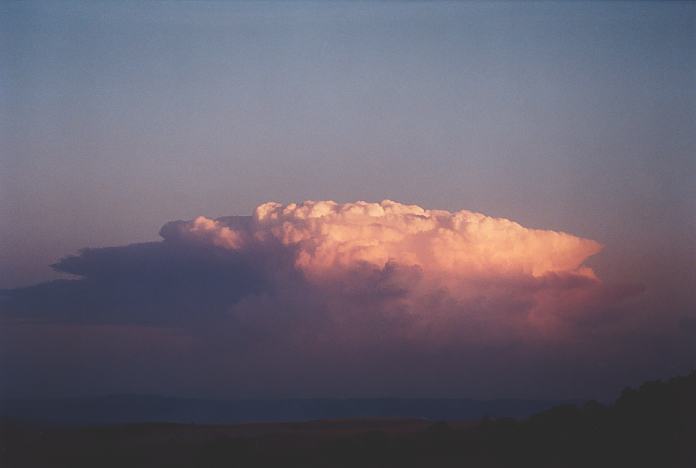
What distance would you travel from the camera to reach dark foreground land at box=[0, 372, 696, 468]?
27266 mm

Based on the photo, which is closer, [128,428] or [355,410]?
[128,428]

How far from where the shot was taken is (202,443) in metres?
31.6

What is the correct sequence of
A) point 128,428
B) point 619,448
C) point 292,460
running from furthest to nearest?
point 128,428, point 292,460, point 619,448

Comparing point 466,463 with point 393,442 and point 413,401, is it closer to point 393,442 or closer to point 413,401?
point 393,442

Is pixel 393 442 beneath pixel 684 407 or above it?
beneath

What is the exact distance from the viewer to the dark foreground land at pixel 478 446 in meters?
27.3

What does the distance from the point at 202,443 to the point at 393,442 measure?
23.8 ft

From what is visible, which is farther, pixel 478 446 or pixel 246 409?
pixel 246 409

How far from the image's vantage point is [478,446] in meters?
29.2

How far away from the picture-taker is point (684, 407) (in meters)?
28.8

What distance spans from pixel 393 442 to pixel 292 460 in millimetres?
3566

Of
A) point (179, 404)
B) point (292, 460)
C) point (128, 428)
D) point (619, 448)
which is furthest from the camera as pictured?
point (179, 404)

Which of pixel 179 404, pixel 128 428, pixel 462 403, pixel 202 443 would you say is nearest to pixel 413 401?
pixel 462 403

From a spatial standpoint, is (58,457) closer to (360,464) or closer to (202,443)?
(202,443)
